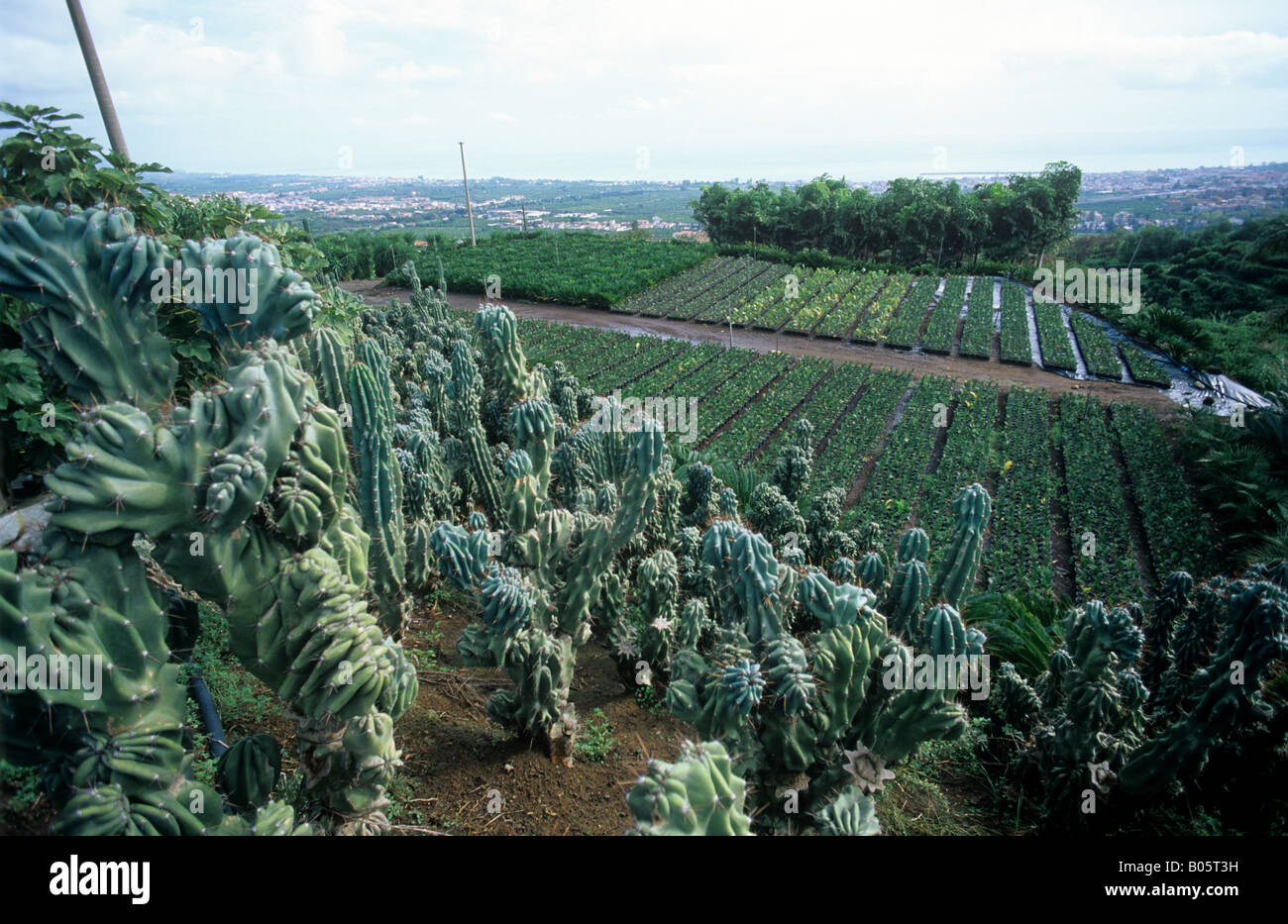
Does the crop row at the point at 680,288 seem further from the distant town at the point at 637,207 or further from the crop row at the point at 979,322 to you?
the crop row at the point at 979,322

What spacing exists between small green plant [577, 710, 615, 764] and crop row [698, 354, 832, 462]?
1275 centimetres

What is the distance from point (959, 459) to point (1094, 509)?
12.8ft

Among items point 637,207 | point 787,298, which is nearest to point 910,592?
point 787,298

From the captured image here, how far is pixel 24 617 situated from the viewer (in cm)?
340

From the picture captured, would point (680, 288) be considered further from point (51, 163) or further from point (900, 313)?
point (51, 163)

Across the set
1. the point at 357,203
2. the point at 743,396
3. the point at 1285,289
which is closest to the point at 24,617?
the point at 743,396

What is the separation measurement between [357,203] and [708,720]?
111 metres

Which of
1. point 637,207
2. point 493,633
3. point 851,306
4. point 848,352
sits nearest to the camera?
point 493,633

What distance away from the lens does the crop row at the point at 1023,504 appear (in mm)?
14891

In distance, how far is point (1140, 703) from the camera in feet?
25.5

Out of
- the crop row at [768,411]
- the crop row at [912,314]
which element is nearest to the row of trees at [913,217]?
the crop row at [912,314]

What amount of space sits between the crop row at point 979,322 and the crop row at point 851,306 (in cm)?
568

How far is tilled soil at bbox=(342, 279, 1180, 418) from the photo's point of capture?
2625 centimetres
